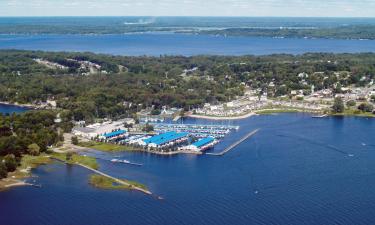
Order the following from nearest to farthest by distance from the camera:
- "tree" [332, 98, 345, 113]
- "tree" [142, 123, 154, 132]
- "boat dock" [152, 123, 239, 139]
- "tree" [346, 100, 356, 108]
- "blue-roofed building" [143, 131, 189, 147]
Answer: "blue-roofed building" [143, 131, 189, 147]
"boat dock" [152, 123, 239, 139]
"tree" [142, 123, 154, 132]
"tree" [332, 98, 345, 113]
"tree" [346, 100, 356, 108]

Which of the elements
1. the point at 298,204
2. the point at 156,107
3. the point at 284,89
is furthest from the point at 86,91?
the point at 298,204

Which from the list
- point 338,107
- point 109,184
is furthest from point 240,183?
point 338,107

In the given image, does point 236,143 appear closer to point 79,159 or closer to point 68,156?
point 79,159

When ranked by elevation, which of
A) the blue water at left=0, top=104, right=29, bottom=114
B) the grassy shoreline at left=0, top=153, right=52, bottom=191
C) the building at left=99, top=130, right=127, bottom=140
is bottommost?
the blue water at left=0, top=104, right=29, bottom=114

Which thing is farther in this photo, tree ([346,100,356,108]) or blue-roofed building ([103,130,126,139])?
tree ([346,100,356,108])

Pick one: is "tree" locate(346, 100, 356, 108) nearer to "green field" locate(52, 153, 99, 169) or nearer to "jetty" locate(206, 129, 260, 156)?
"jetty" locate(206, 129, 260, 156)

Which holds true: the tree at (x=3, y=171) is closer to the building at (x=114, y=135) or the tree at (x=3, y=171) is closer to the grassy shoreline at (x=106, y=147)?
the grassy shoreline at (x=106, y=147)

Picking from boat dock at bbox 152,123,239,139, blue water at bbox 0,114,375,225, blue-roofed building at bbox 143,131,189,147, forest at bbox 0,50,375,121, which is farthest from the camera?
forest at bbox 0,50,375,121

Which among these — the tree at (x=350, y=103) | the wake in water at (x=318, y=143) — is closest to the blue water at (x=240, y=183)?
the wake in water at (x=318, y=143)

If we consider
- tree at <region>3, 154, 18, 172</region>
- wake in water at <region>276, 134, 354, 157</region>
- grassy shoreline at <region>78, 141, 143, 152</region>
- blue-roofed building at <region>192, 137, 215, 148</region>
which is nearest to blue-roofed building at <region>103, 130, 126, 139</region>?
grassy shoreline at <region>78, 141, 143, 152</region>

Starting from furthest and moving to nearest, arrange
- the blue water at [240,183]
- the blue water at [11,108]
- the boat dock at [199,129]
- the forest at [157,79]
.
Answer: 1. the blue water at [11,108]
2. the forest at [157,79]
3. the boat dock at [199,129]
4. the blue water at [240,183]

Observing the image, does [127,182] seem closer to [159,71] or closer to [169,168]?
[169,168]
